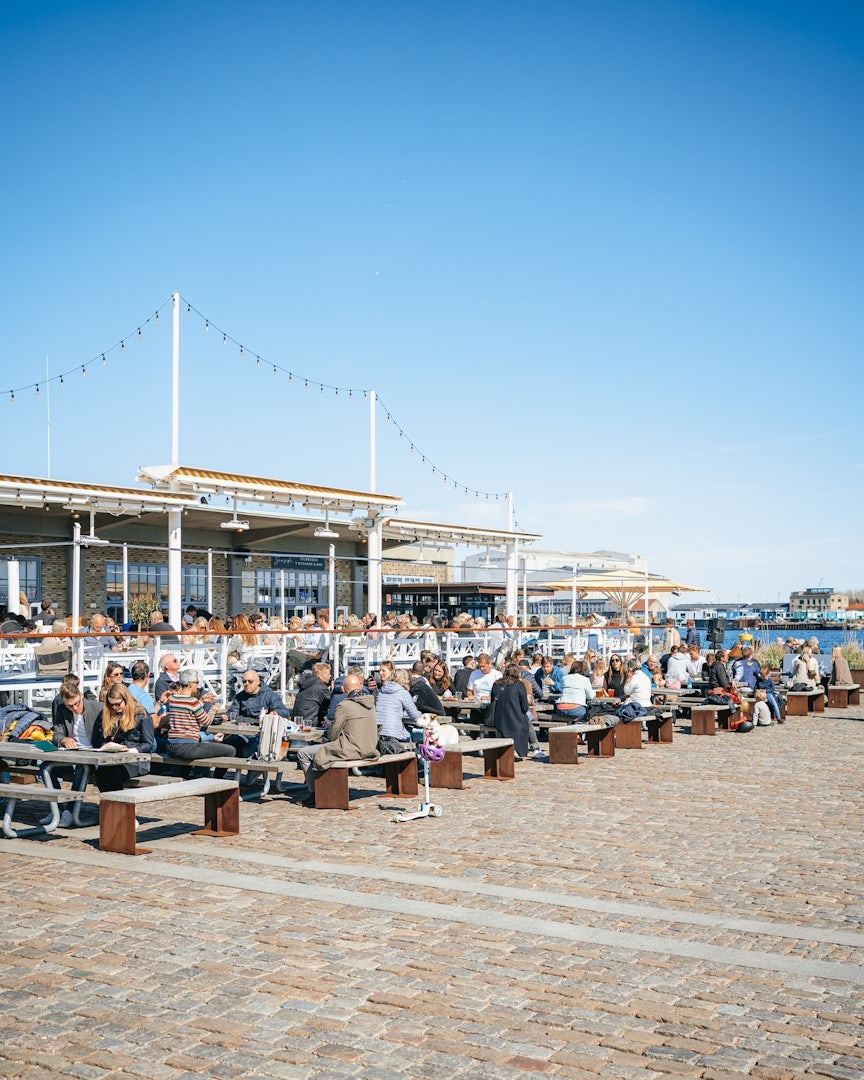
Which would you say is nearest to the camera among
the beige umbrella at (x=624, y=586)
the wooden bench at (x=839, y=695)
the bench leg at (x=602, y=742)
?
the bench leg at (x=602, y=742)

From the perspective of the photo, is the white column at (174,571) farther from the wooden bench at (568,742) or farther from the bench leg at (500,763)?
the bench leg at (500,763)

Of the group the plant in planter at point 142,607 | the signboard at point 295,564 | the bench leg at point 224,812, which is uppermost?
the signboard at point 295,564

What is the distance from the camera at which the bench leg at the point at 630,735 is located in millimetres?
16125

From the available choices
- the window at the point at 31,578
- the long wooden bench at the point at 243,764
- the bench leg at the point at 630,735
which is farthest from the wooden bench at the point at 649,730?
the window at the point at 31,578

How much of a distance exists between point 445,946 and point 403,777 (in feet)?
17.9

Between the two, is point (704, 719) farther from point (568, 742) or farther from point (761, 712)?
point (568, 742)

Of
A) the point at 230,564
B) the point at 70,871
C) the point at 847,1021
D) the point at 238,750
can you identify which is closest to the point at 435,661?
the point at 238,750

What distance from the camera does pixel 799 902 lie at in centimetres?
745

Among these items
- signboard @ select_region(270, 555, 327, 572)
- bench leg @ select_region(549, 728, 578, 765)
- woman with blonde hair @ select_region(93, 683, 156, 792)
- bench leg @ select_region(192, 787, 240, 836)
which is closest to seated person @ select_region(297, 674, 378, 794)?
bench leg @ select_region(192, 787, 240, 836)

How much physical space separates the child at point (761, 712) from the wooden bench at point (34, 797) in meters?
13.2

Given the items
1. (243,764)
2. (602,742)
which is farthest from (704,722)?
(243,764)

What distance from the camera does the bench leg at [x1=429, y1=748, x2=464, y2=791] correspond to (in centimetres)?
1230

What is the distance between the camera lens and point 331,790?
1101 centimetres

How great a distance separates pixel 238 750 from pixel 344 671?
22.8ft
